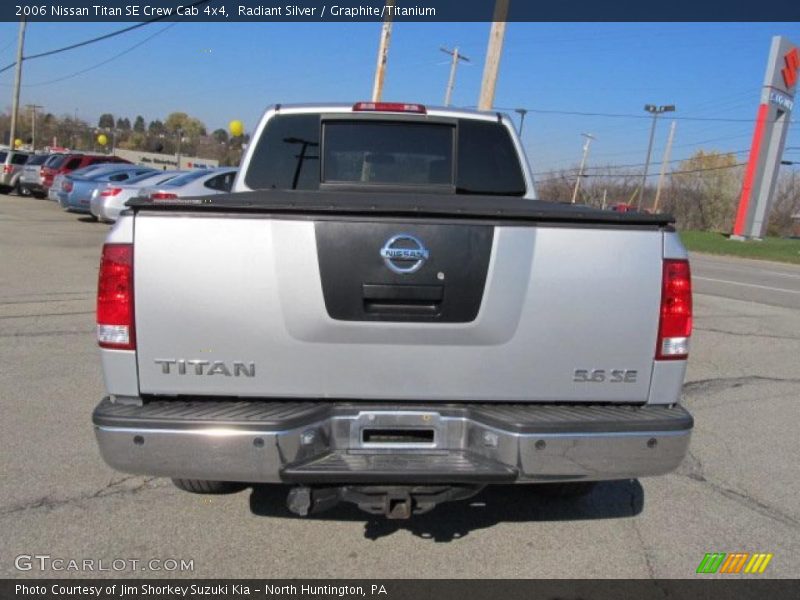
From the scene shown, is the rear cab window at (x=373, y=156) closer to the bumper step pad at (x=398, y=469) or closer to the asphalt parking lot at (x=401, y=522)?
the asphalt parking lot at (x=401, y=522)

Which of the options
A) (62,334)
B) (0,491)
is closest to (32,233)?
(62,334)

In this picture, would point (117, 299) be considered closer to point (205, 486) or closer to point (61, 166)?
point (205, 486)

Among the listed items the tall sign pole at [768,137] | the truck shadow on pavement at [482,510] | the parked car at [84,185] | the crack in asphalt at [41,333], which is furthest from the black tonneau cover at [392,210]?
the tall sign pole at [768,137]

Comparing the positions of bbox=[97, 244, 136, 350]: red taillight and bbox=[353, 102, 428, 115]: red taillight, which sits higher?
bbox=[353, 102, 428, 115]: red taillight

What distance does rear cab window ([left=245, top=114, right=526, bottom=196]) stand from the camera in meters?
4.48

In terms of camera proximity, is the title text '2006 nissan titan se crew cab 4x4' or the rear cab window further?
the rear cab window

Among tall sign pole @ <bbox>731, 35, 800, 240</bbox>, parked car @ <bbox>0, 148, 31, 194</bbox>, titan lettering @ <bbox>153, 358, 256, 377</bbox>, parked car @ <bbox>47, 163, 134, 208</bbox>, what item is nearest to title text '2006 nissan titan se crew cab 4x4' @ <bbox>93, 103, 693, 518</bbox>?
titan lettering @ <bbox>153, 358, 256, 377</bbox>

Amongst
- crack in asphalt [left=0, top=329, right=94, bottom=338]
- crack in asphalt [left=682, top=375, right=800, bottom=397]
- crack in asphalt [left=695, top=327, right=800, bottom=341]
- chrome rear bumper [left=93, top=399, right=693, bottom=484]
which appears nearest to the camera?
chrome rear bumper [left=93, top=399, right=693, bottom=484]

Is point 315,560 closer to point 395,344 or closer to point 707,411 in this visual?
point 395,344

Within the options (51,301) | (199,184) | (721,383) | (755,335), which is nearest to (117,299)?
(721,383)

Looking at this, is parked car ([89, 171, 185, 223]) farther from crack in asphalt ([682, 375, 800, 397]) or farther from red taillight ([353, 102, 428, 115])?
crack in asphalt ([682, 375, 800, 397])

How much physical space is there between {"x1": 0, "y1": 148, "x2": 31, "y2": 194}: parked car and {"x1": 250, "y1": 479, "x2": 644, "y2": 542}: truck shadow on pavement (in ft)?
104

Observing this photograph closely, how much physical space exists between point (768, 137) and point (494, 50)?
26.5 meters

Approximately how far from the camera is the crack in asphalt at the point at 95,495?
347 cm
